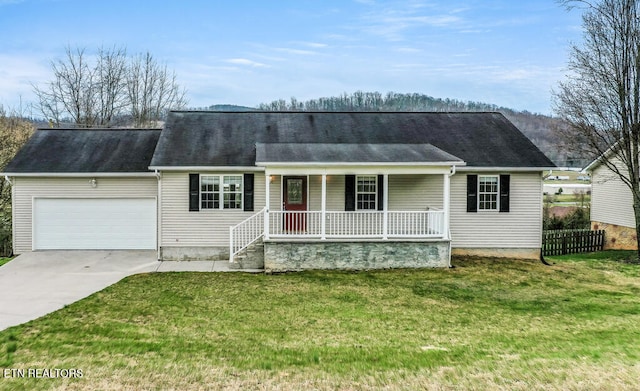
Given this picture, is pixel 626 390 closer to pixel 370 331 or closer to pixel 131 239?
pixel 370 331

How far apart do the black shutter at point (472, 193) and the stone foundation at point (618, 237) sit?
358 inches

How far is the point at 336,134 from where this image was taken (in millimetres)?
15266

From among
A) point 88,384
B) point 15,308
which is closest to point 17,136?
point 15,308

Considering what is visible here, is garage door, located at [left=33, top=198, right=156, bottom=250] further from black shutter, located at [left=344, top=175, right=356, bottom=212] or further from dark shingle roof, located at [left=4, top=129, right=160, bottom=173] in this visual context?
black shutter, located at [left=344, top=175, right=356, bottom=212]

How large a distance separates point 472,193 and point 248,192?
24.0 ft

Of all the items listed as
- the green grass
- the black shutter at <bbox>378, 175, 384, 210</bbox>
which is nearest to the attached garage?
the green grass

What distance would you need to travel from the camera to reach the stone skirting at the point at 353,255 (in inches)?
473

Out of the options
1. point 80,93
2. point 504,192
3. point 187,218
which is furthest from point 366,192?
point 80,93

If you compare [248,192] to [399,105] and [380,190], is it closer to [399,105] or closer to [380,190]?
[380,190]

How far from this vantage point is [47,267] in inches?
470

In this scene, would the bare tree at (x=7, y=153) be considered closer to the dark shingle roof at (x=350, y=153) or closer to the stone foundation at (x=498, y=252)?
the dark shingle roof at (x=350, y=153)

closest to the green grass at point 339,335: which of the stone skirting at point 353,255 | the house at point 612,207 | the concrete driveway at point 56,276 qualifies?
the concrete driveway at point 56,276

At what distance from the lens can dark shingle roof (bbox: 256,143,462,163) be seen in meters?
12.0

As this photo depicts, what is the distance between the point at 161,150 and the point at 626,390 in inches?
506
